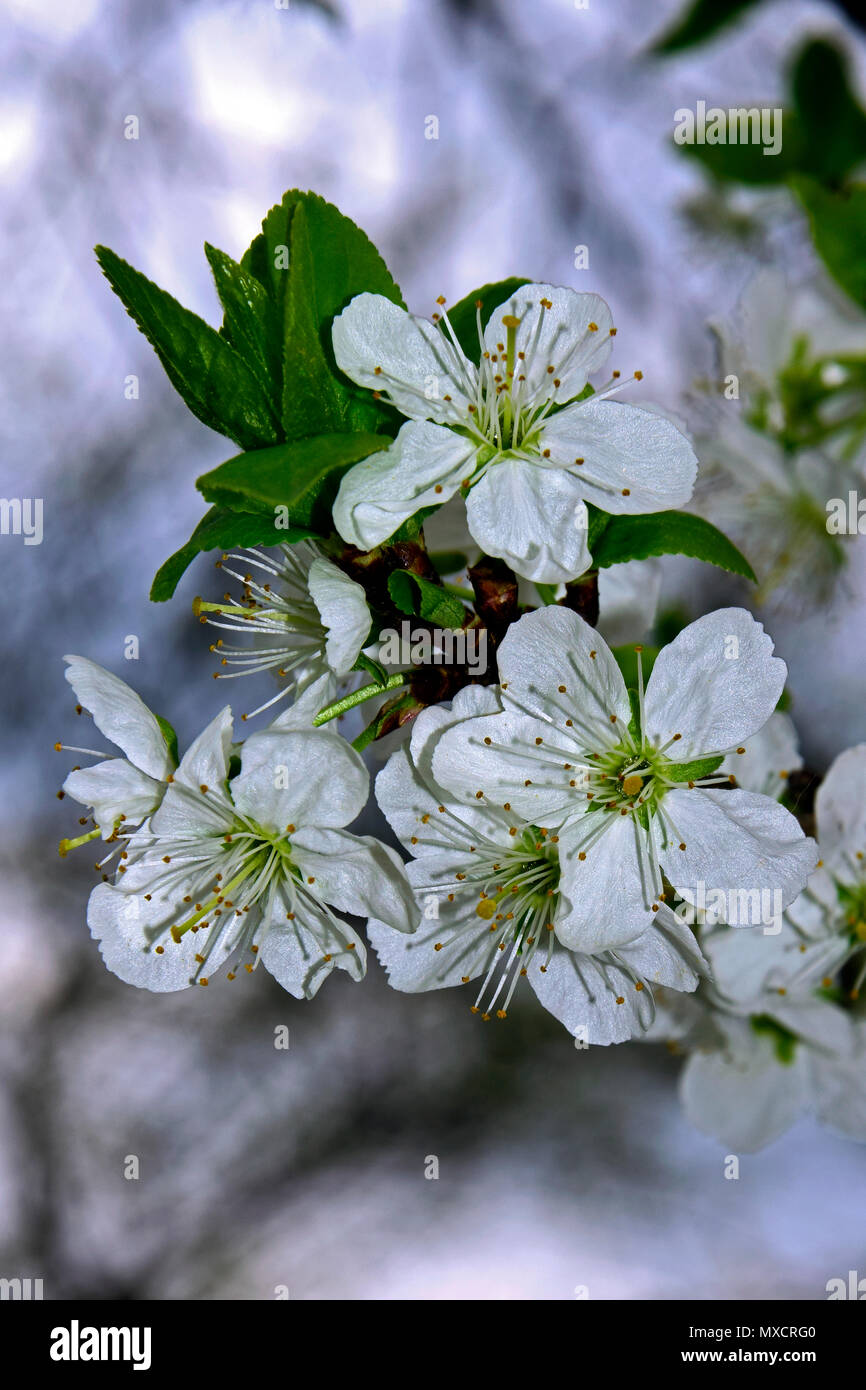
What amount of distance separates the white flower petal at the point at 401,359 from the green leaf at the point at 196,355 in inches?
2.4

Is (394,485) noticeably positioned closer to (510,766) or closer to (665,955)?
(510,766)

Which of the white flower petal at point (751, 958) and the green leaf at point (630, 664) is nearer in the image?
the green leaf at point (630, 664)

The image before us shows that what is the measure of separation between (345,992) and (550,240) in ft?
6.16

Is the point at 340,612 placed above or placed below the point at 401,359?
below

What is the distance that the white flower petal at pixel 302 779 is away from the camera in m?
0.66

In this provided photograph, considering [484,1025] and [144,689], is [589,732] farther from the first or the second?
[484,1025]

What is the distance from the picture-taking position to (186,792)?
697 millimetres

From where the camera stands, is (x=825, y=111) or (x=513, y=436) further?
(x=825, y=111)

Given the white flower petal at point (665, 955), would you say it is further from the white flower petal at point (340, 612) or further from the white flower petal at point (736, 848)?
the white flower petal at point (340, 612)

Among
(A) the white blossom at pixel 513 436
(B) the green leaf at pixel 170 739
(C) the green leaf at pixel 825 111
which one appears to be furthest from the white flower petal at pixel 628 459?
(C) the green leaf at pixel 825 111

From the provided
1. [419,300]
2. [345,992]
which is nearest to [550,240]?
[419,300]

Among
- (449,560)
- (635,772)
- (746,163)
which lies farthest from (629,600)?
(746,163)

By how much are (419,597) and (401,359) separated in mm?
149

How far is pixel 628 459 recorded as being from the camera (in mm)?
688
